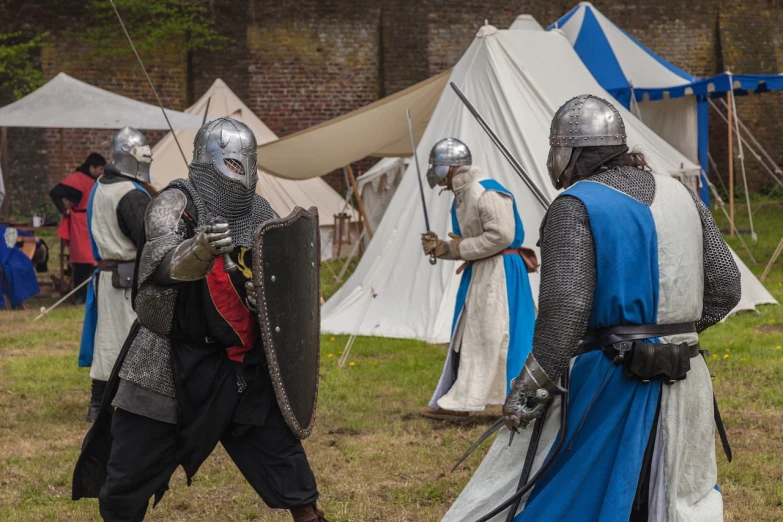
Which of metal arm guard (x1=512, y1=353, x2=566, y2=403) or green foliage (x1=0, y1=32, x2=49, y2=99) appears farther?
green foliage (x1=0, y1=32, x2=49, y2=99)

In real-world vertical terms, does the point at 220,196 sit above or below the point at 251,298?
above

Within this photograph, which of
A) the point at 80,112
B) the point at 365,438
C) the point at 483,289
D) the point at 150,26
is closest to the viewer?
the point at 365,438

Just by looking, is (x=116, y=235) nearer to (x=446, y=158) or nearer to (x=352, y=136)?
(x=446, y=158)

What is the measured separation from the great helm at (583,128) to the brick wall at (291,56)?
1393 centimetres

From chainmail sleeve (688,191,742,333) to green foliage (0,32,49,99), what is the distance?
13.6 m

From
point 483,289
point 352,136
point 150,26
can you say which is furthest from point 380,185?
point 483,289

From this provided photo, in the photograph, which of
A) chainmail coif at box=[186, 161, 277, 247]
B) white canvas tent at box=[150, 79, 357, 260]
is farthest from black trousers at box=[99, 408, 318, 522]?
white canvas tent at box=[150, 79, 357, 260]

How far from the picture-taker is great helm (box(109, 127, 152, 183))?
5.36 meters

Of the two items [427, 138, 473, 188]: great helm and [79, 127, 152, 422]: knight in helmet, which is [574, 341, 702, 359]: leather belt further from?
[79, 127, 152, 422]: knight in helmet

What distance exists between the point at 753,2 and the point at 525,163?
1209 centimetres

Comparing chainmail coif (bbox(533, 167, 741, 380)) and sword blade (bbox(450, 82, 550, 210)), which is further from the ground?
sword blade (bbox(450, 82, 550, 210))

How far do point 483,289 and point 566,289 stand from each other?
2836 mm

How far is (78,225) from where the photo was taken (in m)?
10.2

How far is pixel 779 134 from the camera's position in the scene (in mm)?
18750
